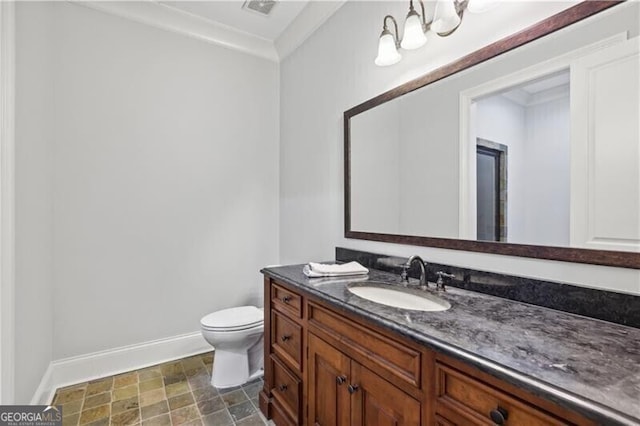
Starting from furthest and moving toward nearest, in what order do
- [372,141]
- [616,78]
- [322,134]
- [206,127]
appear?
[206,127] < [322,134] < [372,141] < [616,78]

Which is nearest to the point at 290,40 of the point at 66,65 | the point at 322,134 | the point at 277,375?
the point at 322,134

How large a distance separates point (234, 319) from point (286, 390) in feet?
2.39

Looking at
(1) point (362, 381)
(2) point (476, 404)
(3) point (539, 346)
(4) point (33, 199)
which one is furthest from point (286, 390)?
(4) point (33, 199)

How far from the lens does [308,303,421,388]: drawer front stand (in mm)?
931

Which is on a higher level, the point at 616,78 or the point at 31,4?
the point at 31,4

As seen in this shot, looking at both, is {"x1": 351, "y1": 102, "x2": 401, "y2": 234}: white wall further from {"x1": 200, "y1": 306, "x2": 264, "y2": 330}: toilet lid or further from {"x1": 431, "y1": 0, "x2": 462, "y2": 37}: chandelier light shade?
{"x1": 200, "y1": 306, "x2": 264, "y2": 330}: toilet lid

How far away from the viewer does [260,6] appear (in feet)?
7.91

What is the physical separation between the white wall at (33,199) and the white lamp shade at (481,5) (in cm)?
211

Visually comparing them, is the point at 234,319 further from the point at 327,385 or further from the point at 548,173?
the point at 548,173

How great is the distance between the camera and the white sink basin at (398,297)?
1.32 metres

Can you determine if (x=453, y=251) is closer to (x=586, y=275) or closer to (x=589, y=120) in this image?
(x=586, y=275)

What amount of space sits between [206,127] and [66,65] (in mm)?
985

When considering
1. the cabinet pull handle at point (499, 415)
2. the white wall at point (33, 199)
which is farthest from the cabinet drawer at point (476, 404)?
the white wall at point (33, 199)

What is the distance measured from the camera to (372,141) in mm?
1929
